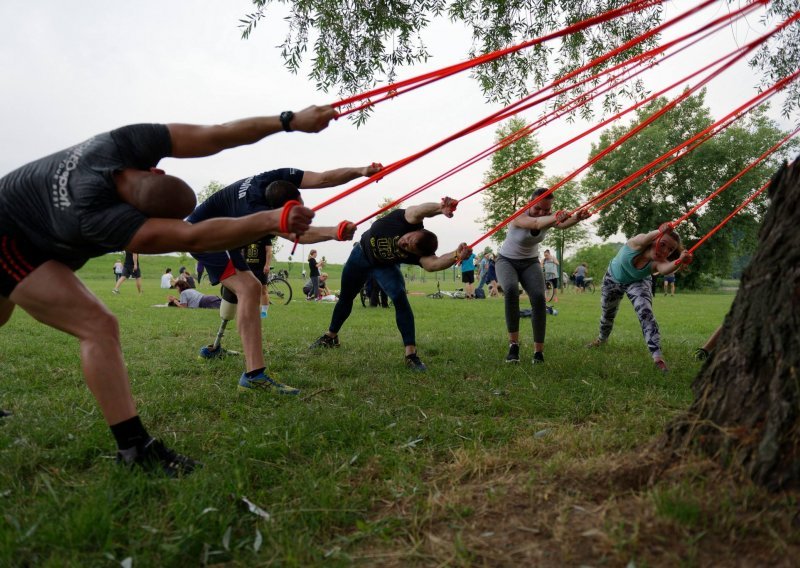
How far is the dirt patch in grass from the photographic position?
1642mm

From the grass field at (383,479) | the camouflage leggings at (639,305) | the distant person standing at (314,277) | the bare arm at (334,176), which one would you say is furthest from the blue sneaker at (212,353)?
the distant person standing at (314,277)

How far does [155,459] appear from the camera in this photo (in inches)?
99.6

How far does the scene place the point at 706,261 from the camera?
36.6 meters

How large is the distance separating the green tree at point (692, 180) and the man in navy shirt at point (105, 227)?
37.2m

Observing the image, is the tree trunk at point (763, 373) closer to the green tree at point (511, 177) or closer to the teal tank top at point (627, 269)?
the teal tank top at point (627, 269)

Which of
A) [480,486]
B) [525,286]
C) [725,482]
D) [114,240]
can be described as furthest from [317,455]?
[525,286]

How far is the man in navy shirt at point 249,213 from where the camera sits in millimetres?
4059

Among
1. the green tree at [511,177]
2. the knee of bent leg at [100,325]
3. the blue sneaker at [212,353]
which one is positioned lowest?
the blue sneaker at [212,353]

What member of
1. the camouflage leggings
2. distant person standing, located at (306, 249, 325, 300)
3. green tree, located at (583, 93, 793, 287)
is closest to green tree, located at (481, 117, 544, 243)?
green tree, located at (583, 93, 793, 287)

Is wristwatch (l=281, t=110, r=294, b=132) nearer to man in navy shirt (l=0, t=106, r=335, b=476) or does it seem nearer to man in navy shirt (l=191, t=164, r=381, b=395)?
man in navy shirt (l=0, t=106, r=335, b=476)

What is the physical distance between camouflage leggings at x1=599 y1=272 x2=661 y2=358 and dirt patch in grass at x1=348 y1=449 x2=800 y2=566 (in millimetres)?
3263

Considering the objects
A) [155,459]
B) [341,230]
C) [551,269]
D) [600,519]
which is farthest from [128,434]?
[551,269]

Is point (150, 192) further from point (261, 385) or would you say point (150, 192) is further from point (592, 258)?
point (592, 258)

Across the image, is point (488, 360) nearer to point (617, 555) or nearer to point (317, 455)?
point (317, 455)
